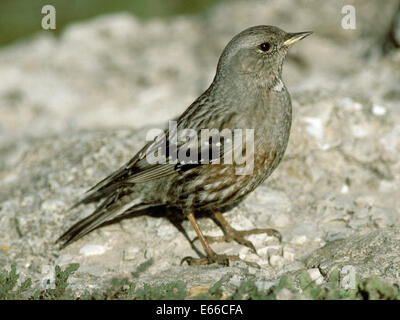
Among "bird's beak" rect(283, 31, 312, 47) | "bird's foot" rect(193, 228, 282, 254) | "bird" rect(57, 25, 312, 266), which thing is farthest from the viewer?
"bird's beak" rect(283, 31, 312, 47)

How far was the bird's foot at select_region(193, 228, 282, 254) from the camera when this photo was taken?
519 cm

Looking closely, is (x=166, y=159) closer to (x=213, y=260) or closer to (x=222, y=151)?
(x=222, y=151)

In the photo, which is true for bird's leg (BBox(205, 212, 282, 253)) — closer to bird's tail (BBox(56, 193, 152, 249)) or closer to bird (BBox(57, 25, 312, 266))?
bird (BBox(57, 25, 312, 266))

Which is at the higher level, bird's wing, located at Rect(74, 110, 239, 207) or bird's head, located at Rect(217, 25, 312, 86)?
bird's head, located at Rect(217, 25, 312, 86)

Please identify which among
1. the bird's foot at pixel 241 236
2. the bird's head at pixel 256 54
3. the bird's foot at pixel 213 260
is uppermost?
the bird's head at pixel 256 54

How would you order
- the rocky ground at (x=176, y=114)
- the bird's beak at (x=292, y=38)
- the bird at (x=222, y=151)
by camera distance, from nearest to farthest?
1. the bird at (x=222, y=151)
2. the rocky ground at (x=176, y=114)
3. the bird's beak at (x=292, y=38)

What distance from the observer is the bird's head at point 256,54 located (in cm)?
527

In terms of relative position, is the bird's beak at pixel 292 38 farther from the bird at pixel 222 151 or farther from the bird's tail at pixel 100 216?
the bird's tail at pixel 100 216

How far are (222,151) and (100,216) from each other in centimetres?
126

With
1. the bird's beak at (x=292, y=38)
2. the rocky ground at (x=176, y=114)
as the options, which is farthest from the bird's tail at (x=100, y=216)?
the bird's beak at (x=292, y=38)

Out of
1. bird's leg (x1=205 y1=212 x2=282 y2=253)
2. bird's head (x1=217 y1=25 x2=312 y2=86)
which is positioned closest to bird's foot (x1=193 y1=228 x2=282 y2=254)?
bird's leg (x1=205 y1=212 x2=282 y2=253)
